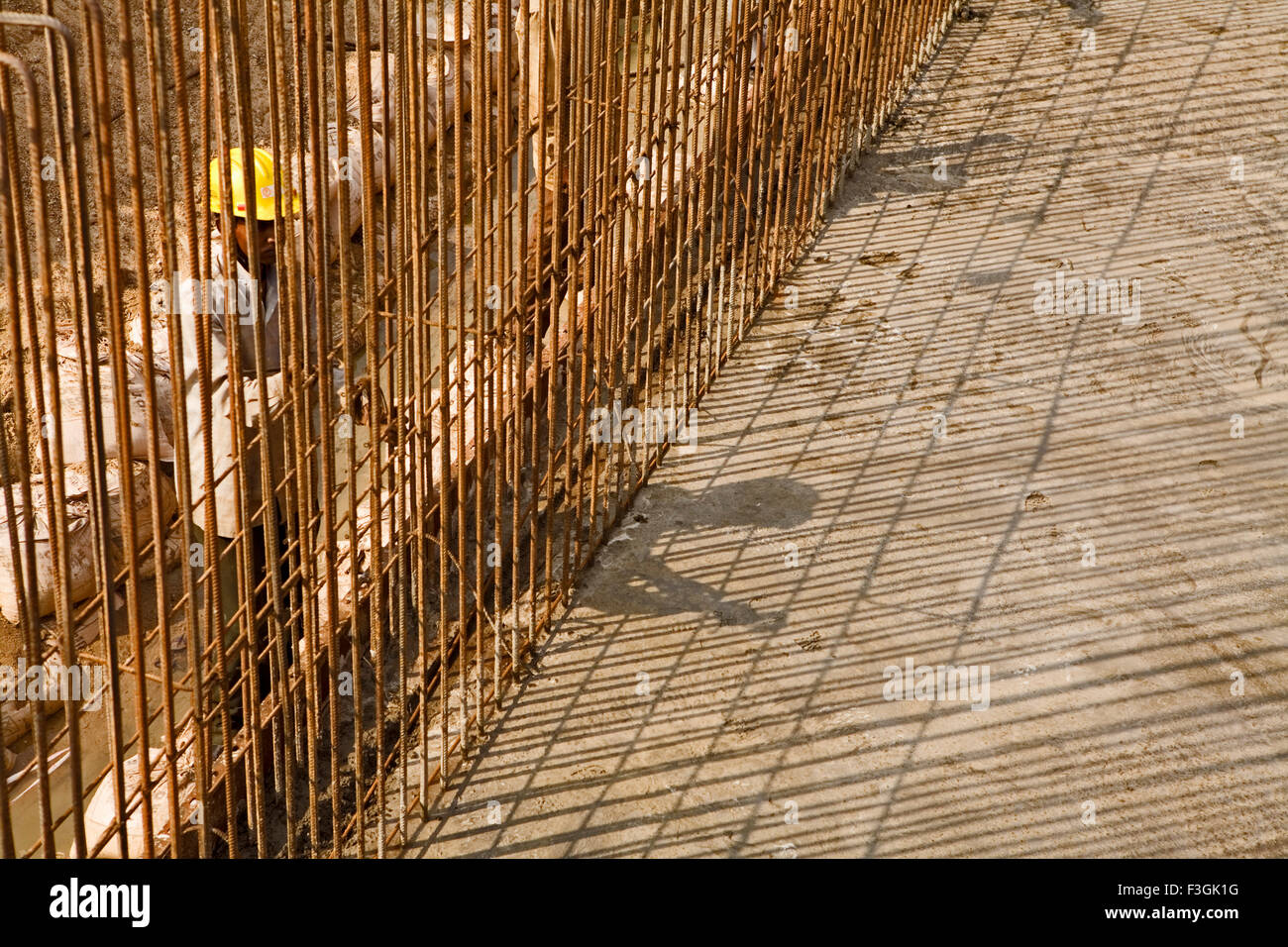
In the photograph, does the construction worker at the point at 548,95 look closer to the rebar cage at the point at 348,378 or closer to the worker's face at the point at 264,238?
the rebar cage at the point at 348,378

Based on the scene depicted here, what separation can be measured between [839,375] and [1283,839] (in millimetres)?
2285

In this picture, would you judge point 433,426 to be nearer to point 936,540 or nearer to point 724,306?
point 724,306

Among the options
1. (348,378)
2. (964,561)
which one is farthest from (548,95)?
(964,561)

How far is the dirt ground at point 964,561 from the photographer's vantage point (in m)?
3.86

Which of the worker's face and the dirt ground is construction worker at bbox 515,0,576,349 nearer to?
the dirt ground

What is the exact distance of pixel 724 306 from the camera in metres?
5.68

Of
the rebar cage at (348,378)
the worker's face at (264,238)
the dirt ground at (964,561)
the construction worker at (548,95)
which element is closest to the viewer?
the rebar cage at (348,378)

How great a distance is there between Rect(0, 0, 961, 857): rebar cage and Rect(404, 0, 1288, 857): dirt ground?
25cm

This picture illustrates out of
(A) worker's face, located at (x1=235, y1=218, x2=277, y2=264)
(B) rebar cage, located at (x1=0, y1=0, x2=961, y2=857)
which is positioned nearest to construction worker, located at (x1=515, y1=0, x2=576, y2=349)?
(B) rebar cage, located at (x1=0, y1=0, x2=961, y2=857)

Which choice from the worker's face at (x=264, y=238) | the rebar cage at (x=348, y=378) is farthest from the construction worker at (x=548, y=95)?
the worker's face at (x=264, y=238)

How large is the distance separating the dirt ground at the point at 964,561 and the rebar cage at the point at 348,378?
25 centimetres

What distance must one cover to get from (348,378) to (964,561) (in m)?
2.20

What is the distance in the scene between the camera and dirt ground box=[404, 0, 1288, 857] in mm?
3861
